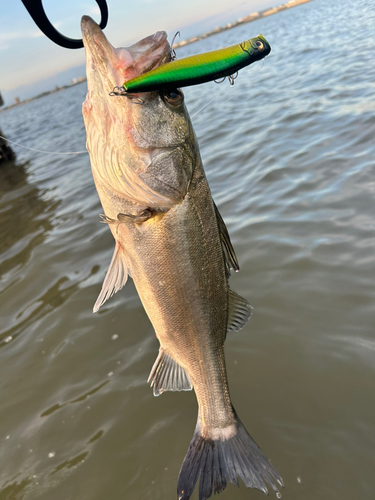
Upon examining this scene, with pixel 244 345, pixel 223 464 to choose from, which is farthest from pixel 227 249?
pixel 244 345

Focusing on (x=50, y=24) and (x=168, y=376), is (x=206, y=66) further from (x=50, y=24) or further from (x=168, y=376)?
(x=168, y=376)

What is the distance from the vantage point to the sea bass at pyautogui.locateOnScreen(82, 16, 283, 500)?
5.24 ft

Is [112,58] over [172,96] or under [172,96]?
over

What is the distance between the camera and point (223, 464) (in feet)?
6.64

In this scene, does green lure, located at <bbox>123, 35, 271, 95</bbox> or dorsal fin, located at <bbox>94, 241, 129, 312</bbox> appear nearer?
green lure, located at <bbox>123, 35, 271, 95</bbox>

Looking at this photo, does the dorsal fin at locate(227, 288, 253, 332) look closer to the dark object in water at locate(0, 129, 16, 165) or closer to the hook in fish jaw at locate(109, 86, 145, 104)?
the hook in fish jaw at locate(109, 86, 145, 104)

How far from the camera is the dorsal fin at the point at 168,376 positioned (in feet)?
7.01

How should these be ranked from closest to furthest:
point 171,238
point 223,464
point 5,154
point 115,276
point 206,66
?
point 206,66
point 171,238
point 115,276
point 223,464
point 5,154

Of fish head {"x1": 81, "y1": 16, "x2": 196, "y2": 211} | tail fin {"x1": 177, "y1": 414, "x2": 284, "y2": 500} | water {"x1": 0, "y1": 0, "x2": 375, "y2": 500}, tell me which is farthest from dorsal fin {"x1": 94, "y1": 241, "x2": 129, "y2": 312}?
water {"x1": 0, "y1": 0, "x2": 375, "y2": 500}

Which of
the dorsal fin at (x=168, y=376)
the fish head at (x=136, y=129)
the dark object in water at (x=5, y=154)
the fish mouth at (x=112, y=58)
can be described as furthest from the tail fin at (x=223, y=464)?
the dark object in water at (x=5, y=154)

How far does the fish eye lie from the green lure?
14.3 inches

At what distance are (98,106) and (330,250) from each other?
10.3ft

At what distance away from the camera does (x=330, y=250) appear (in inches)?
155

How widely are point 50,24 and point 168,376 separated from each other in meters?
1.88
